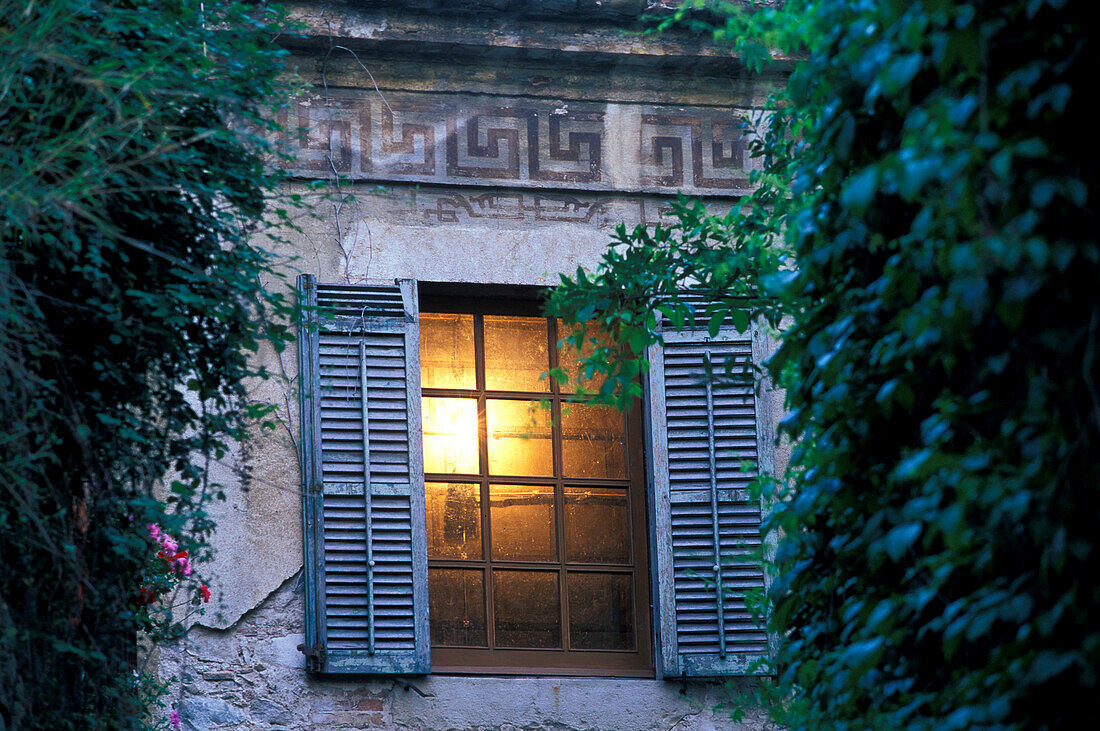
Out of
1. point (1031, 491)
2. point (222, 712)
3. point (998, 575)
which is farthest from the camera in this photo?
point (222, 712)

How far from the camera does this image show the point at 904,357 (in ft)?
8.02

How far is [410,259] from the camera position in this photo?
6180 millimetres

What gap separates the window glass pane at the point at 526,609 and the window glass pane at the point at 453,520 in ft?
0.63

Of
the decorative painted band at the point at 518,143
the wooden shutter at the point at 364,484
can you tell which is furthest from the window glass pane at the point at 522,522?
the decorative painted band at the point at 518,143

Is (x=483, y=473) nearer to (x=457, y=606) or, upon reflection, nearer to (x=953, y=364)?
(x=457, y=606)

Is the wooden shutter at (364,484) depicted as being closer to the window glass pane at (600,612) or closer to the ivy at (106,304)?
the window glass pane at (600,612)

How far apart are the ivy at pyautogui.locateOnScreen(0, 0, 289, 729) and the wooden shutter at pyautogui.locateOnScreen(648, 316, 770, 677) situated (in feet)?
7.64

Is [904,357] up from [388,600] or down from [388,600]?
up

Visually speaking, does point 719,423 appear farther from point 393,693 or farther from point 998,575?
point 998,575

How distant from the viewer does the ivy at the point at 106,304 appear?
3252 millimetres

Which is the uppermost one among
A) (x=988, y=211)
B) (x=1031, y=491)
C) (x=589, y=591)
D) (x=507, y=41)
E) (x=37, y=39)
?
(x=507, y=41)

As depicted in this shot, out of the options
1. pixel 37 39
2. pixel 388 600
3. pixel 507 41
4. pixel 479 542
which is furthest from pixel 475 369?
pixel 37 39

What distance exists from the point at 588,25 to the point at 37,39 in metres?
3.77

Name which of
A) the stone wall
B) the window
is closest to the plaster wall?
the stone wall
